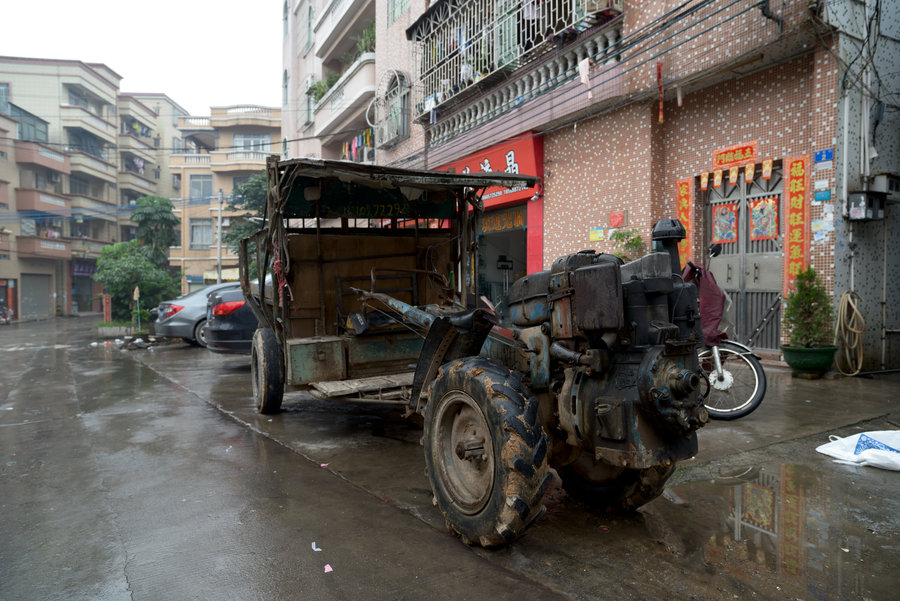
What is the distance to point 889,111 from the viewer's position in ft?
26.4

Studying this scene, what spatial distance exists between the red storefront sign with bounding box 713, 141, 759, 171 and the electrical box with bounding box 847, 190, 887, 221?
1488 millimetres

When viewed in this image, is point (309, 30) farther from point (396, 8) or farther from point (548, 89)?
point (548, 89)

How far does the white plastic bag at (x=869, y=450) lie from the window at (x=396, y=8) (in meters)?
16.9

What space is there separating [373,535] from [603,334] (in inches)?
67.0

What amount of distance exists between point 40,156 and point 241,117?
13.5 metres

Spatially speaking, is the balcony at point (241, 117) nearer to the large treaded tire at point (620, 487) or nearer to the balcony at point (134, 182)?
the balcony at point (134, 182)

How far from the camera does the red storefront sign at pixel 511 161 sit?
12.3 m

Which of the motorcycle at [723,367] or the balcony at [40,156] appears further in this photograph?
the balcony at [40,156]

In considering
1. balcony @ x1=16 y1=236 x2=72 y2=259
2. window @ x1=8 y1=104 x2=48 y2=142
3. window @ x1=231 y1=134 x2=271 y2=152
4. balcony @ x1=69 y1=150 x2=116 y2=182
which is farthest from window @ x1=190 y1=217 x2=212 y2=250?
window @ x1=8 y1=104 x2=48 y2=142

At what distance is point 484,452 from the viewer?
308 cm

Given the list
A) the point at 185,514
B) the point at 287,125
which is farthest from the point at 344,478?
the point at 287,125

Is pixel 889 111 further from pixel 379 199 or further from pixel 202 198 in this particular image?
pixel 202 198

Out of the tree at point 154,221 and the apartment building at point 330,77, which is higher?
the apartment building at point 330,77

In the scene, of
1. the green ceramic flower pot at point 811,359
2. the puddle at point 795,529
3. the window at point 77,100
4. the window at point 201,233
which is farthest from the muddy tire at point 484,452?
the window at point 77,100
